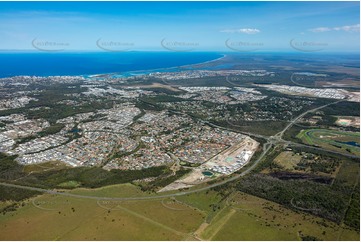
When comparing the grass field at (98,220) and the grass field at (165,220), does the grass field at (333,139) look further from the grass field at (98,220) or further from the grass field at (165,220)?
the grass field at (98,220)

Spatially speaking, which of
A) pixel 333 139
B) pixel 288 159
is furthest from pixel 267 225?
pixel 333 139

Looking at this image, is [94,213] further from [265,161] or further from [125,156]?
[265,161]

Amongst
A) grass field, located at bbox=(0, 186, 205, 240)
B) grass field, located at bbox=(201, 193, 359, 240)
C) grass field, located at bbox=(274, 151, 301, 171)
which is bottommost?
grass field, located at bbox=(201, 193, 359, 240)

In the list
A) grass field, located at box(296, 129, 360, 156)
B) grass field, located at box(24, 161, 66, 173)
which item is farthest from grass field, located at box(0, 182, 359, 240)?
grass field, located at box(296, 129, 360, 156)

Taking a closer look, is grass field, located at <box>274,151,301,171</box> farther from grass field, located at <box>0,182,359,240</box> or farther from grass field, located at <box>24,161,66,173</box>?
grass field, located at <box>24,161,66,173</box>

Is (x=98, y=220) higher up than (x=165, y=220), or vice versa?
(x=98, y=220)

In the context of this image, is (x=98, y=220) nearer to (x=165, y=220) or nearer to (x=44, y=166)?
(x=165, y=220)
